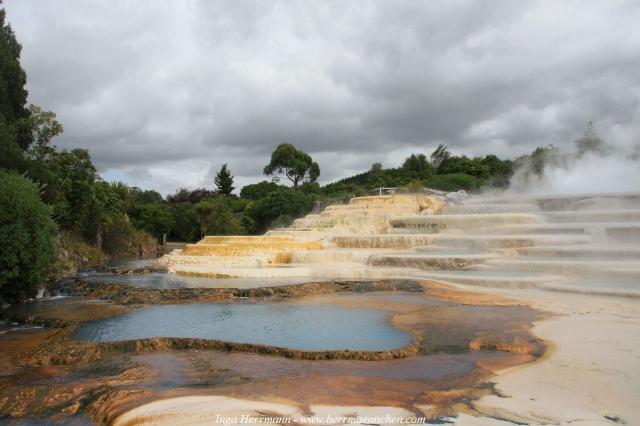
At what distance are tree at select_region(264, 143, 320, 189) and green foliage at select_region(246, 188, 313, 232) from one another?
13419 millimetres

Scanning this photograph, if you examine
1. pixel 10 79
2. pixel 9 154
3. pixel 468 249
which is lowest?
pixel 468 249

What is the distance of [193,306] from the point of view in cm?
1044

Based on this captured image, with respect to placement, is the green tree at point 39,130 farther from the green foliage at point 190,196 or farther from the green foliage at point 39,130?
the green foliage at point 190,196

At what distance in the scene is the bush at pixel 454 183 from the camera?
A: 117 ft

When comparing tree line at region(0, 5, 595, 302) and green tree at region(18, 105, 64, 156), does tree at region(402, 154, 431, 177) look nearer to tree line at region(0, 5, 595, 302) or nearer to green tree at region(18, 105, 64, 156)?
tree line at region(0, 5, 595, 302)

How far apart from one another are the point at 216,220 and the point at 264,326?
28016mm

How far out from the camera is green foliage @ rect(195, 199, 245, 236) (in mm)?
34781

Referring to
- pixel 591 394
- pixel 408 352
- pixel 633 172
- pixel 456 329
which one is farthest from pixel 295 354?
pixel 633 172

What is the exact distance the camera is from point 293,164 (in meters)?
50.4

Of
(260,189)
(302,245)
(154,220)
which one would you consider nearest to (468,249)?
(302,245)

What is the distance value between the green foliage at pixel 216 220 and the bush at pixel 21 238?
2326cm

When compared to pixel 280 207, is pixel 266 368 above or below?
below

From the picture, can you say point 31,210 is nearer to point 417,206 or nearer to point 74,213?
point 74,213

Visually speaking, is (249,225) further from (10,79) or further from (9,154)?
(9,154)
